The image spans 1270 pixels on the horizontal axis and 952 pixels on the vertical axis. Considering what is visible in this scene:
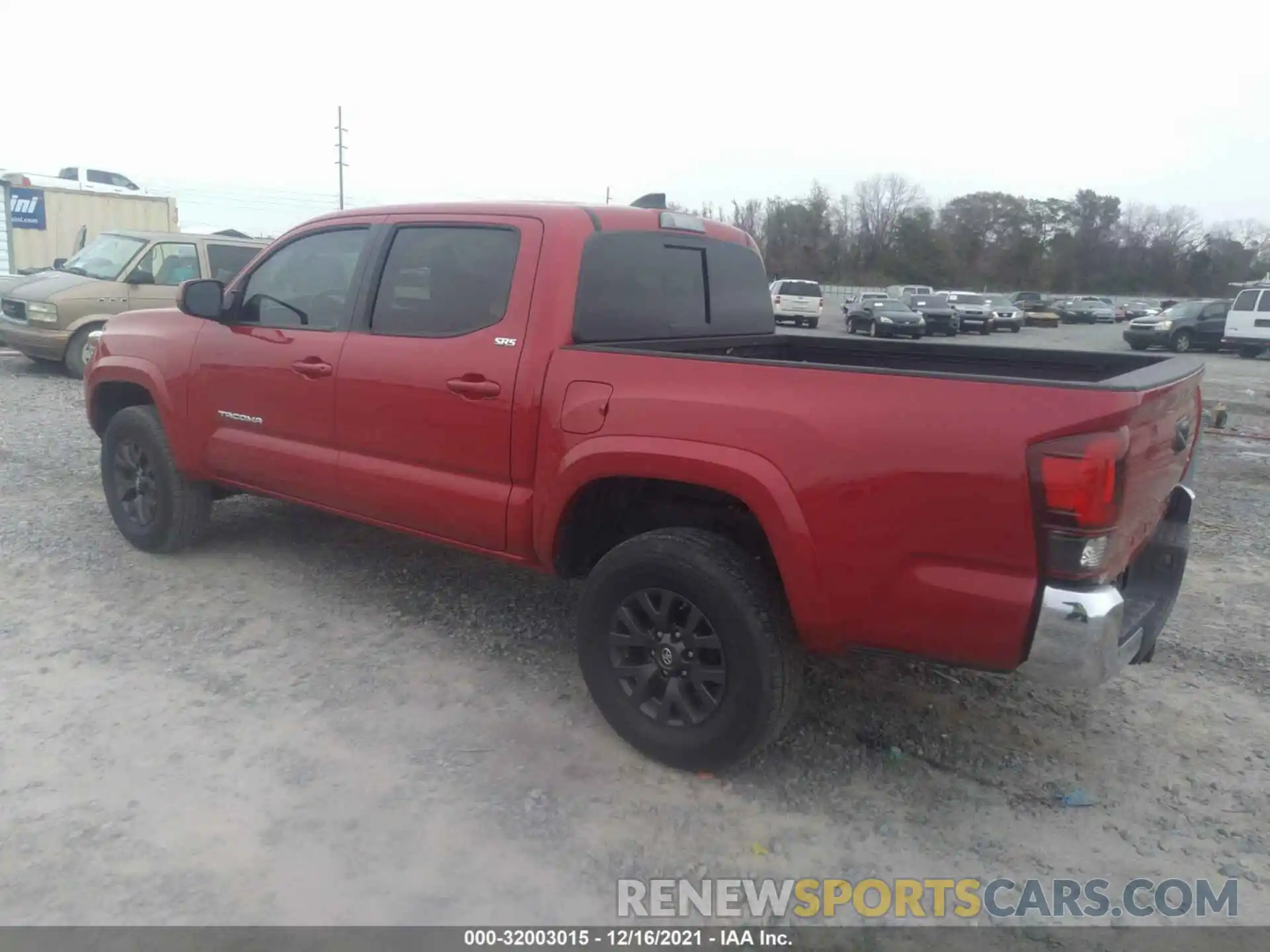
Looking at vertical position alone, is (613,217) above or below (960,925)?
above

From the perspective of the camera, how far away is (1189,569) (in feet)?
18.5

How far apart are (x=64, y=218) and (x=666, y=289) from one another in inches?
700

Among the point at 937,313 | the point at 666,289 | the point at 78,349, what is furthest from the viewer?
the point at 937,313

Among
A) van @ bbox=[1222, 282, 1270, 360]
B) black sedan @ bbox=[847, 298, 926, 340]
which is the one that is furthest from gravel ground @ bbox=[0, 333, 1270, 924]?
black sedan @ bbox=[847, 298, 926, 340]

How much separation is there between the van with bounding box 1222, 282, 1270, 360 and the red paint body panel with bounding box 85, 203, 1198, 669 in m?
25.7

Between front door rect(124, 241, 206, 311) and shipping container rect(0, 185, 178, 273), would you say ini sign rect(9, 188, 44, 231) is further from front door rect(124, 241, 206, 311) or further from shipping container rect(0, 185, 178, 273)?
front door rect(124, 241, 206, 311)

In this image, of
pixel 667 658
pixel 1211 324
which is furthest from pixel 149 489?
pixel 1211 324

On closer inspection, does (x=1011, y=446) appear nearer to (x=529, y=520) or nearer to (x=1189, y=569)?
(x=529, y=520)

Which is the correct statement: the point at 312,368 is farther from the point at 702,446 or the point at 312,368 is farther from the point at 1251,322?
the point at 1251,322

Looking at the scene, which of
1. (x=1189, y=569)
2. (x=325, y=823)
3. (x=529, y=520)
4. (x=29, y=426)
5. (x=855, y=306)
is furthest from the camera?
(x=855, y=306)

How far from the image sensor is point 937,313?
113ft

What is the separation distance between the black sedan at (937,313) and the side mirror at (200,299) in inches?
1262

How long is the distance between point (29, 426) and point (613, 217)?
756cm

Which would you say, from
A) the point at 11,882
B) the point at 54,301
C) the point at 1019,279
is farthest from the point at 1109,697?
the point at 1019,279
